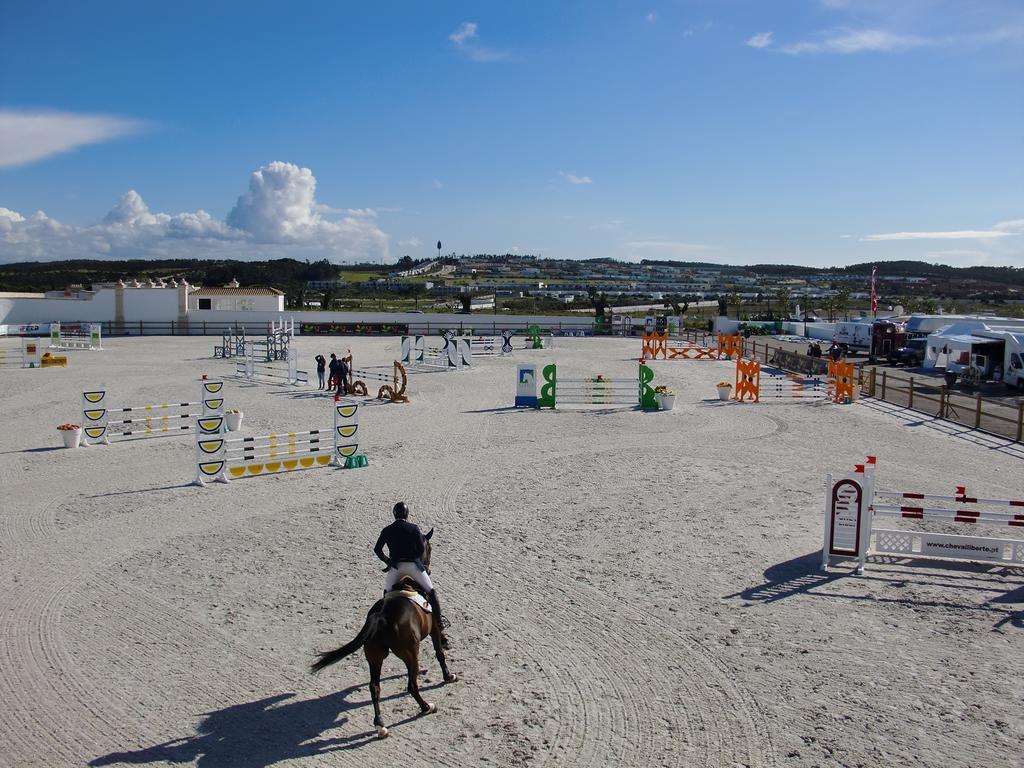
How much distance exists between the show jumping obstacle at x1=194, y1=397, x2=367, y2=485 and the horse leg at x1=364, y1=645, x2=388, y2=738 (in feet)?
26.6

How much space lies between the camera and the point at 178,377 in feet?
94.8

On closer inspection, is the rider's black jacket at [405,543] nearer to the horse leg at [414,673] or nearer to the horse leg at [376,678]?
the horse leg at [414,673]

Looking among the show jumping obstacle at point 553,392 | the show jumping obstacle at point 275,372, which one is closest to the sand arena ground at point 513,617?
the show jumping obstacle at point 553,392

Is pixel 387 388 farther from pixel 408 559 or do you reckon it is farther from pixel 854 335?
pixel 854 335

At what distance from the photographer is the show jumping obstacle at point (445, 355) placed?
32.6 meters

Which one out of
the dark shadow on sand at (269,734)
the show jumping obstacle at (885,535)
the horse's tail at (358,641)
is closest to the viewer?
the dark shadow on sand at (269,734)

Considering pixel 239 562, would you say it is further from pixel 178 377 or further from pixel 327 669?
pixel 178 377

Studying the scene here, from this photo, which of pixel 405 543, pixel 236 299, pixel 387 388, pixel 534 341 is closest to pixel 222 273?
pixel 236 299

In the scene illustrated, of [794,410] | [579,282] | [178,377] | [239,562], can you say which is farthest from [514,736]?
[579,282]

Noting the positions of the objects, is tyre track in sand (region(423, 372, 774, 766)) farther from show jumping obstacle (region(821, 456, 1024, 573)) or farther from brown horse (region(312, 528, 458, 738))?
show jumping obstacle (region(821, 456, 1024, 573))

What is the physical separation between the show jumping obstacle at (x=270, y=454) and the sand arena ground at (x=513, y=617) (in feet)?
1.29

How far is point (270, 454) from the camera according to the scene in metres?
15.1

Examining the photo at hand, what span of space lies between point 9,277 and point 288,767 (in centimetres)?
13745

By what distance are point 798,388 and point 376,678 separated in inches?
868
